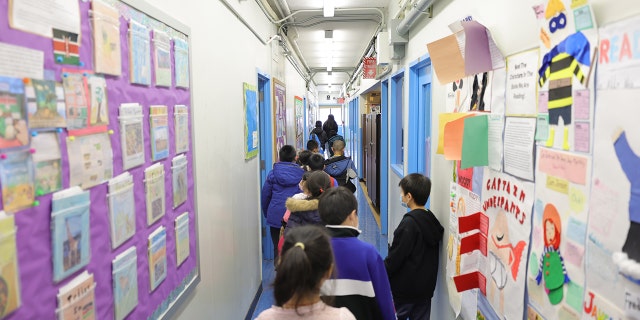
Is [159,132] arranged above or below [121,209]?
above

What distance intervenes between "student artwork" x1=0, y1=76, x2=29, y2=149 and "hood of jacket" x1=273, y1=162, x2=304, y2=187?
2.64 metres

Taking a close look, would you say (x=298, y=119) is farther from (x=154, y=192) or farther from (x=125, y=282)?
(x=125, y=282)

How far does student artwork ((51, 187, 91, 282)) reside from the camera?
1.06 m

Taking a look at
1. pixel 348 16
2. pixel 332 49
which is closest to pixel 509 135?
pixel 348 16

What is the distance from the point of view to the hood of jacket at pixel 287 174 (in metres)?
3.58

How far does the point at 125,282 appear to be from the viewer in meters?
1.42

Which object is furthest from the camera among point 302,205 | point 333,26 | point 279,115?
A: point 333,26

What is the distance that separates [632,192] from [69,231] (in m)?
1.37

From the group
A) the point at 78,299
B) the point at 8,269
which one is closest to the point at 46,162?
the point at 8,269

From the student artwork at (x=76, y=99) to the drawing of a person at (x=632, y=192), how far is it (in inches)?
53.5

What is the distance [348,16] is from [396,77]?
168 centimetres

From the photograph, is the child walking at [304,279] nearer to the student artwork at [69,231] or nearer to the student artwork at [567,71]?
the student artwork at [69,231]

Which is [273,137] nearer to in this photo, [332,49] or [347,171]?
[347,171]

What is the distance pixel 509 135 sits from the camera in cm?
160
